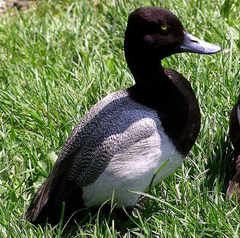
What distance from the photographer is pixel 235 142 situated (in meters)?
3.83

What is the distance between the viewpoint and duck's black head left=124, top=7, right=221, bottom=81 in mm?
3391

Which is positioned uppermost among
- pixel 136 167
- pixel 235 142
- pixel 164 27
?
pixel 164 27

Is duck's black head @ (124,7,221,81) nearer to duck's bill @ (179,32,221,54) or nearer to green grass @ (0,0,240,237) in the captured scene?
duck's bill @ (179,32,221,54)

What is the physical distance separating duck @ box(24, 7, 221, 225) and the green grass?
17cm

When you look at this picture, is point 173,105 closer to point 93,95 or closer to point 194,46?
point 194,46

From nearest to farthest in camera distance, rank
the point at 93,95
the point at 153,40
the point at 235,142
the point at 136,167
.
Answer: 1. the point at 136,167
2. the point at 153,40
3. the point at 235,142
4. the point at 93,95

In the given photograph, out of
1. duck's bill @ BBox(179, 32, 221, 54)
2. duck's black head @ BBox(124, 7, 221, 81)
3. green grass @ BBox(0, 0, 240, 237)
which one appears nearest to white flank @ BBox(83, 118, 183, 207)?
green grass @ BBox(0, 0, 240, 237)

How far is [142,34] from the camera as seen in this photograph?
343 cm

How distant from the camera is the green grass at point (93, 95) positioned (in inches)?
135

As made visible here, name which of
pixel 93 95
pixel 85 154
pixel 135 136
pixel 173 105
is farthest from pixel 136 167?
pixel 93 95

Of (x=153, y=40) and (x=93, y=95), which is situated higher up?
(x=153, y=40)

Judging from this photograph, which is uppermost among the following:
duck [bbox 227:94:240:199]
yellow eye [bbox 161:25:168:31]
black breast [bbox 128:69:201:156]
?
yellow eye [bbox 161:25:168:31]

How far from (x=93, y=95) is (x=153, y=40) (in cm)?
114

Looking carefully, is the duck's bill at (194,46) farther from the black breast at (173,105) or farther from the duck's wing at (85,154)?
the duck's wing at (85,154)
